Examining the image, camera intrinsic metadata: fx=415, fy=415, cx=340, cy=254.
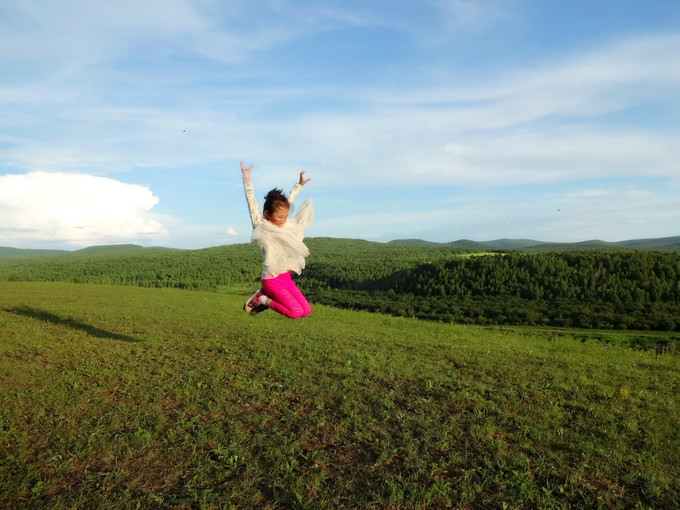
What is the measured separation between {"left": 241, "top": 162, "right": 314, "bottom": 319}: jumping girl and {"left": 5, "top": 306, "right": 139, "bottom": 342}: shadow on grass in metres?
7.07

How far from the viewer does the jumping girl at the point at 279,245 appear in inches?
314

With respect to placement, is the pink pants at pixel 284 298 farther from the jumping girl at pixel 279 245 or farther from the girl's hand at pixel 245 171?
the girl's hand at pixel 245 171

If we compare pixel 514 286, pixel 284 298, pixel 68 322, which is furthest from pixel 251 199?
pixel 514 286

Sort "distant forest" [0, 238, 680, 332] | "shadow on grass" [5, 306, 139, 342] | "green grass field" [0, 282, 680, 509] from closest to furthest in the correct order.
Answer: "green grass field" [0, 282, 680, 509]
"shadow on grass" [5, 306, 139, 342]
"distant forest" [0, 238, 680, 332]

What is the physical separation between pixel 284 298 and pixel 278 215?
65.7 inches

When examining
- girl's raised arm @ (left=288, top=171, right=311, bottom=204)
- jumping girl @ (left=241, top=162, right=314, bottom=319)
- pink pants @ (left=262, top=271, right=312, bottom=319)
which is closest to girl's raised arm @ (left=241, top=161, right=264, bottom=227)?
jumping girl @ (left=241, top=162, right=314, bottom=319)

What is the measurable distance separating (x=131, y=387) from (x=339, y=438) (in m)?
4.71

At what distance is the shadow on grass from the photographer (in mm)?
13423

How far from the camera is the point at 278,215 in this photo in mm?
8031

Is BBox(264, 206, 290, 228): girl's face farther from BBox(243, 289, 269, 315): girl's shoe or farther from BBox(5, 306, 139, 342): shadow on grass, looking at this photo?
BBox(5, 306, 139, 342): shadow on grass

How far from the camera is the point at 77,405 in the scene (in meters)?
7.31

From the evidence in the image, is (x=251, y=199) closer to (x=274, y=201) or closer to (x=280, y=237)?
(x=274, y=201)

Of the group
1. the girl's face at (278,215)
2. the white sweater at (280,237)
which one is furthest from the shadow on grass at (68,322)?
the girl's face at (278,215)

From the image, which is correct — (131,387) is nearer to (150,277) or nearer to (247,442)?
(247,442)
